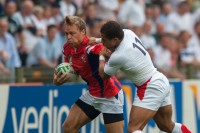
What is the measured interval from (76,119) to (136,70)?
144 cm

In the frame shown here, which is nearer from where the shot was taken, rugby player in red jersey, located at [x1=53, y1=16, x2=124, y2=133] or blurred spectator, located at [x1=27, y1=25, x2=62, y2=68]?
rugby player in red jersey, located at [x1=53, y1=16, x2=124, y2=133]

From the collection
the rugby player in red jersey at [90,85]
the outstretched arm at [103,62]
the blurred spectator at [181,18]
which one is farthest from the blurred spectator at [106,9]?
the outstretched arm at [103,62]

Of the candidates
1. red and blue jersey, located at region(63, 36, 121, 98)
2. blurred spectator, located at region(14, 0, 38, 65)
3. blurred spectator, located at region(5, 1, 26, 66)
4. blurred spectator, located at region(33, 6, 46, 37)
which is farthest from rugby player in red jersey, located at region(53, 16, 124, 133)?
blurred spectator, located at region(33, 6, 46, 37)

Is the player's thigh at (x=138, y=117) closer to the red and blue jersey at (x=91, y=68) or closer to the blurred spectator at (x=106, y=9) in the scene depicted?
the red and blue jersey at (x=91, y=68)

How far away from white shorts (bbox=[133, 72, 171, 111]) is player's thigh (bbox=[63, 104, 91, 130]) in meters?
1.09

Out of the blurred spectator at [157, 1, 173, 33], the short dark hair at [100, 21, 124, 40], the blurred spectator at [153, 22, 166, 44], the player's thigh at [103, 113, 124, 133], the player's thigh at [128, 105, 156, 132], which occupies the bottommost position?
the player's thigh at [103, 113, 124, 133]

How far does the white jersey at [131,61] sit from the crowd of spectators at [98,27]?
9.10 ft

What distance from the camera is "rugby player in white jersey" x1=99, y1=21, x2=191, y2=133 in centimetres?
1014

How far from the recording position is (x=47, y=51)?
1495cm

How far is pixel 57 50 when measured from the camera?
49.8 ft

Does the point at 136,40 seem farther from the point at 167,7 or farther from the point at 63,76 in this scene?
the point at 167,7

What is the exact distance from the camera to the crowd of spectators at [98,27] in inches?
580

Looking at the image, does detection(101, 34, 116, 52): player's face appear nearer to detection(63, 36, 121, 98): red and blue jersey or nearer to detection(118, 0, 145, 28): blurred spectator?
detection(63, 36, 121, 98): red and blue jersey

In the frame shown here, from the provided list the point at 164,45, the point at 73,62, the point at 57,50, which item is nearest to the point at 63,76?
the point at 73,62
